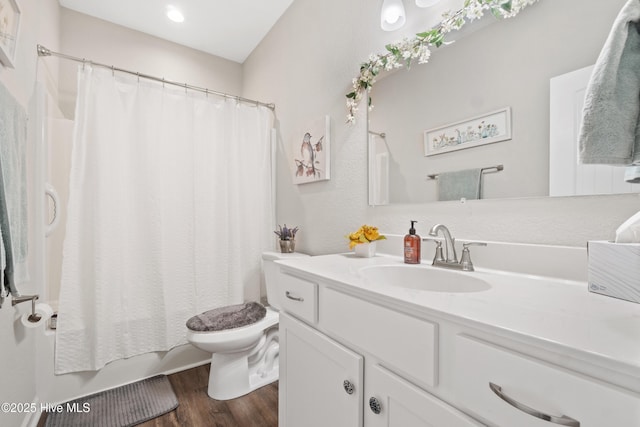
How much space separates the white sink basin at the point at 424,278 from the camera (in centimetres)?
89

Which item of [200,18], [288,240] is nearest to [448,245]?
[288,240]

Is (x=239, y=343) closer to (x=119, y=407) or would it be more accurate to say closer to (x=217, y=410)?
(x=217, y=410)

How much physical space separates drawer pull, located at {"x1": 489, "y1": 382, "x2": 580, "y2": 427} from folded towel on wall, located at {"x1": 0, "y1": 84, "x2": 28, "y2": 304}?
1315 millimetres

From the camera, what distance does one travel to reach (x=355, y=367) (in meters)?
0.77

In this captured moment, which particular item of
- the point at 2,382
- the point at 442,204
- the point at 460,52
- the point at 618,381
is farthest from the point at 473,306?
the point at 2,382

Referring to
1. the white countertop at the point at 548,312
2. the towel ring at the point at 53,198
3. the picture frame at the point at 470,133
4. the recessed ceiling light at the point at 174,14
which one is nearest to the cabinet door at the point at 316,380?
the white countertop at the point at 548,312

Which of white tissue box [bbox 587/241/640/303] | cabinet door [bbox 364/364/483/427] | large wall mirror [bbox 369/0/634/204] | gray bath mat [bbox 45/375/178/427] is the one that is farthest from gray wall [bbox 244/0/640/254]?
gray bath mat [bbox 45/375/178/427]

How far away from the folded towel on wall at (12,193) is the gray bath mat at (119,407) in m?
0.89

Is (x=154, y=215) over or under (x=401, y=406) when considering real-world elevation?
over

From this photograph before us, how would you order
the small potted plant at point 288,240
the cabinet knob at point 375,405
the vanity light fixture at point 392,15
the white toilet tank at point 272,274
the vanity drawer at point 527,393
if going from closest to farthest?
the vanity drawer at point 527,393 → the cabinet knob at point 375,405 → the vanity light fixture at point 392,15 → the white toilet tank at point 272,274 → the small potted plant at point 288,240

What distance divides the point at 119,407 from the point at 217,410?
1.79ft

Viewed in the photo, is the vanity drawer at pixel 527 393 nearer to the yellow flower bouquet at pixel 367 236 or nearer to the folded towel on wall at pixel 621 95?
the folded towel on wall at pixel 621 95

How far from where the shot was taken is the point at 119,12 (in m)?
2.11

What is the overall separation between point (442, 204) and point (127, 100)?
6.33ft
